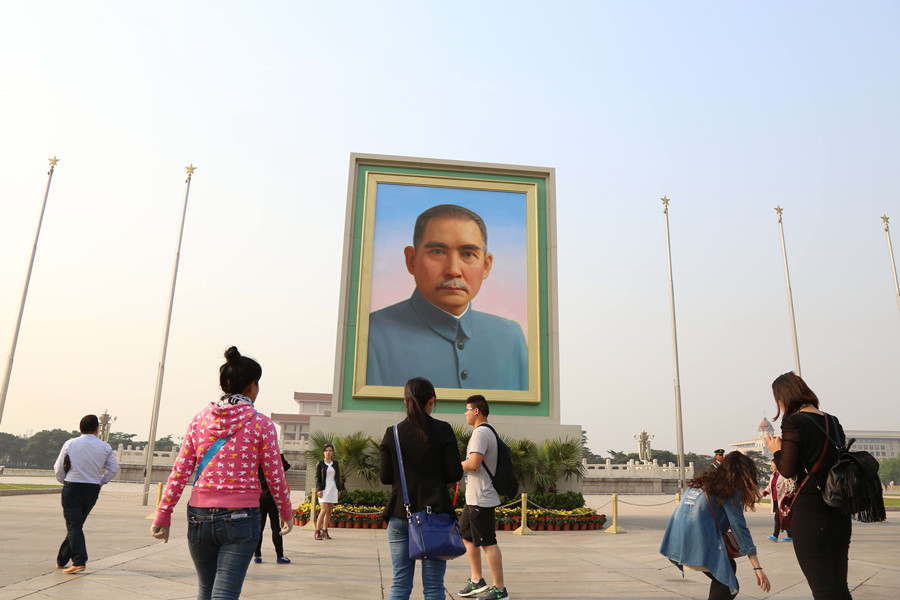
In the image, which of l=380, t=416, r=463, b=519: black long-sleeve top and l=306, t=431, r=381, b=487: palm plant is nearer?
l=380, t=416, r=463, b=519: black long-sleeve top

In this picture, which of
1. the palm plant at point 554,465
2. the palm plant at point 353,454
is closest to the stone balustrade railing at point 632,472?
the palm plant at point 554,465

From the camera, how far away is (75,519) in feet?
23.3

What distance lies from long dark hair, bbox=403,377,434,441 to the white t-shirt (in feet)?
5.15

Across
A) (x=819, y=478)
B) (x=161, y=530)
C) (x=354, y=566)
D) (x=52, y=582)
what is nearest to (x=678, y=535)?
(x=819, y=478)

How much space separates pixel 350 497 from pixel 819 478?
44.4 feet

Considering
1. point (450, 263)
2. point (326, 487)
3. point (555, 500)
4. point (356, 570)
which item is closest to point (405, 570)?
point (356, 570)

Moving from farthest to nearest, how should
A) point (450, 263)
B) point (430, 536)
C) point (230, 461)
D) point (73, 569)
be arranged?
point (450, 263), point (73, 569), point (430, 536), point (230, 461)

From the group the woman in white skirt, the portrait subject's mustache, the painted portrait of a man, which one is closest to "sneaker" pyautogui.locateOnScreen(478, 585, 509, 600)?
the woman in white skirt

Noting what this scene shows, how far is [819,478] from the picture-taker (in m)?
3.77

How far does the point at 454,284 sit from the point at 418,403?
48.1 ft

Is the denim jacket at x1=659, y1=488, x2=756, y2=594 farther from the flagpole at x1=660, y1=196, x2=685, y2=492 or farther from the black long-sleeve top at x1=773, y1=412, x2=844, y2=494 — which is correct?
the flagpole at x1=660, y1=196, x2=685, y2=492

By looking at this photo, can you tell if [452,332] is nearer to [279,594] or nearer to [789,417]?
[279,594]

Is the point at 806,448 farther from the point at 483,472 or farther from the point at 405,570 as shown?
the point at 483,472

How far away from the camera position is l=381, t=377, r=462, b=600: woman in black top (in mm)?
4121
